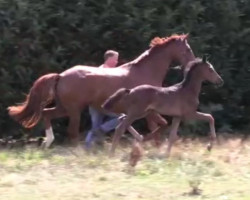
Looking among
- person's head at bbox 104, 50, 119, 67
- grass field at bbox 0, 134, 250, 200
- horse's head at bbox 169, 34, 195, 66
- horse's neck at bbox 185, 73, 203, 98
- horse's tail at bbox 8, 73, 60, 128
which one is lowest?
grass field at bbox 0, 134, 250, 200

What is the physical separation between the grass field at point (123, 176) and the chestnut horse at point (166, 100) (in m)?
0.49

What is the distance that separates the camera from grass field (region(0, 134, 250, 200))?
8.42 metres

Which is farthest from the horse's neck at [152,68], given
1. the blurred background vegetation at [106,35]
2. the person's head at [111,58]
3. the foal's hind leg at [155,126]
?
the blurred background vegetation at [106,35]

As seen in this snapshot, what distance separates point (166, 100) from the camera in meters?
11.6

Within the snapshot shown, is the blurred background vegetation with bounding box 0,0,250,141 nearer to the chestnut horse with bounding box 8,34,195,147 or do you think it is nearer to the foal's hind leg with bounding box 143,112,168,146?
the chestnut horse with bounding box 8,34,195,147

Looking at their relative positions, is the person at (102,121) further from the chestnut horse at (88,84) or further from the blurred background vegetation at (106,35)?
the blurred background vegetation at (106,35)

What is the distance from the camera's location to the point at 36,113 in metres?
13.1

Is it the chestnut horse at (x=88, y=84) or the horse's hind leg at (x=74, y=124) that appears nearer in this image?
the chestnut horse at (x=88, y=84)

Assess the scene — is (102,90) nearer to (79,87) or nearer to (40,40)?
(79,87)

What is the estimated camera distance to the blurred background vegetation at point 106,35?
46.5 feet

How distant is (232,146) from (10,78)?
4043 mm

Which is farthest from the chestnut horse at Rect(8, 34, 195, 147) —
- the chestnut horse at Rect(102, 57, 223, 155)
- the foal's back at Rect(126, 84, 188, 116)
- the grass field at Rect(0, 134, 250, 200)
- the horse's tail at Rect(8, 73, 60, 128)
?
the grass field at Rect(0, 134, 250, 200)

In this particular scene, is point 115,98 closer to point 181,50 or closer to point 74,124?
point 74,124

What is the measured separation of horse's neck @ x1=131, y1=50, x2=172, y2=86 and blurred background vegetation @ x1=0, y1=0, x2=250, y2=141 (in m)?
1.30
